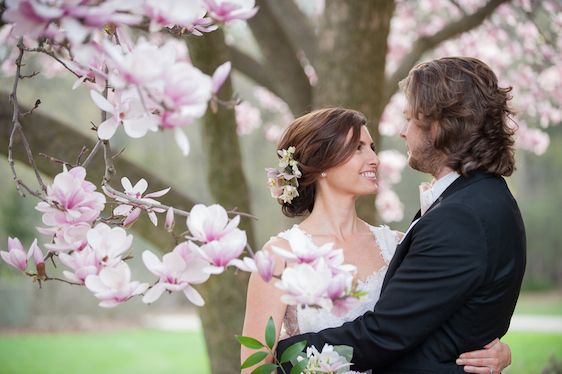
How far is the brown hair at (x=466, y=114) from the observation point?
2.06 metres

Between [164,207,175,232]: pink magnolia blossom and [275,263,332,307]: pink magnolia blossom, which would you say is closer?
[275,263,332,307]: pink magnolia blossom

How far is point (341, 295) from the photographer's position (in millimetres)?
1255

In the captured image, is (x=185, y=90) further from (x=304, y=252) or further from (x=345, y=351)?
(x=345, y=351)

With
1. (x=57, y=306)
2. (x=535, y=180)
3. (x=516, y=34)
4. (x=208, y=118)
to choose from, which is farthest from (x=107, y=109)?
(x=535, y=180)

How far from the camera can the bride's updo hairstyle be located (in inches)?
97.3

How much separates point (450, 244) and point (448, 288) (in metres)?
0.11

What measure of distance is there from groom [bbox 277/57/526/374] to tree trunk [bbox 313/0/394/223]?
62.5 inches

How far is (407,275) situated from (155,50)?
3.61 feet

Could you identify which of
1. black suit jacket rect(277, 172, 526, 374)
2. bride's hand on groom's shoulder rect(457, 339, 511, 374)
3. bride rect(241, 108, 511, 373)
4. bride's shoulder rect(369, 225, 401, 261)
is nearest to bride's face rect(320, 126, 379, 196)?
bride rect(241, 108, 511, 373)

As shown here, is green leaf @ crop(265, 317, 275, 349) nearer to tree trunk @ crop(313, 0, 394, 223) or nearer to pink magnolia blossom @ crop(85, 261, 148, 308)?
pink magnolia blossom @ crop(85, 261, 148, 308)

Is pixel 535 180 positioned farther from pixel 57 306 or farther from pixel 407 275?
pixel 407 275

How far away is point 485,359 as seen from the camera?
80.0 inches

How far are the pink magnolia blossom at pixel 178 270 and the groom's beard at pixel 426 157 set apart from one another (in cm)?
100

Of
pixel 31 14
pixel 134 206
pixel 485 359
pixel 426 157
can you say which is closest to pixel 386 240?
pixel 426 157
